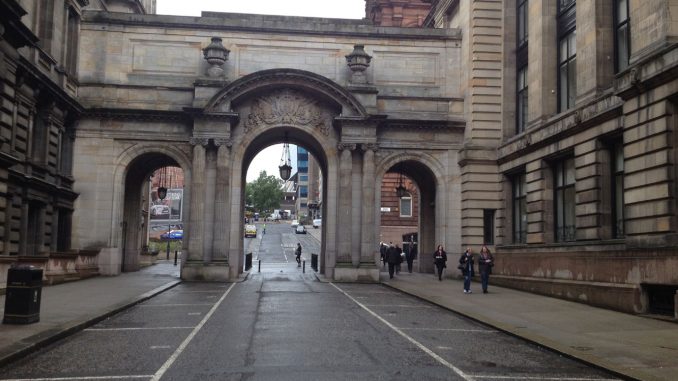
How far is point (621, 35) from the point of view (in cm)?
2102

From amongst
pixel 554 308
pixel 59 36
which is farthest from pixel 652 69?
pixel 59 36

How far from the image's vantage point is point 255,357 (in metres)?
10.4

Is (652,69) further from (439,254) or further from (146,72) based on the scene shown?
(146,72)

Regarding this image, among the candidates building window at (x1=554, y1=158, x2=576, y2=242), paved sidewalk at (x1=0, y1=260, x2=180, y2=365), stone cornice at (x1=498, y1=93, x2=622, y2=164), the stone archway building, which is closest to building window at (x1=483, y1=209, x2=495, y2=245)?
the stone archway building

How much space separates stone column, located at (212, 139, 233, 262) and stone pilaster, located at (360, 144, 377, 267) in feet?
22.1

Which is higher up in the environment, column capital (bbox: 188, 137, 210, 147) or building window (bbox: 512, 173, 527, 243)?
column capital (bbox: 188, 137, 210, 147)

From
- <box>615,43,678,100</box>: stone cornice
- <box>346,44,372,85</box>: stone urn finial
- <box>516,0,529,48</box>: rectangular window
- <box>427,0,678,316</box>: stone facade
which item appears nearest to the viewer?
<box>615,43,678,100</box>: stone cornice

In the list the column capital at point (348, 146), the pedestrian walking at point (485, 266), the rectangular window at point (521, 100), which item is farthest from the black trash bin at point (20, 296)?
the rectangular window at point (521, 100)

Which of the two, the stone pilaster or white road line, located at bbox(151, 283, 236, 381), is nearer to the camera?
white road line, located at bbox(151, 283, 236, 381)

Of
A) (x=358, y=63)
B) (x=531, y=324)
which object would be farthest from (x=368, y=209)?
(x=531, y=324)

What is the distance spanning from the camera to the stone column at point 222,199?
108 feet

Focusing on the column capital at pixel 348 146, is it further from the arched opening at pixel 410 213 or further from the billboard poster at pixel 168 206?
the billboard poster at pixel 168 206

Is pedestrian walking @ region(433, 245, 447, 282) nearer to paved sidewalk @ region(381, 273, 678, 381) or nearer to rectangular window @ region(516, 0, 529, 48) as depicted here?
paved sidewalk @ region(381, 273, 678, 381)

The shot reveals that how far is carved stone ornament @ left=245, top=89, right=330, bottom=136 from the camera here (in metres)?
34.2
